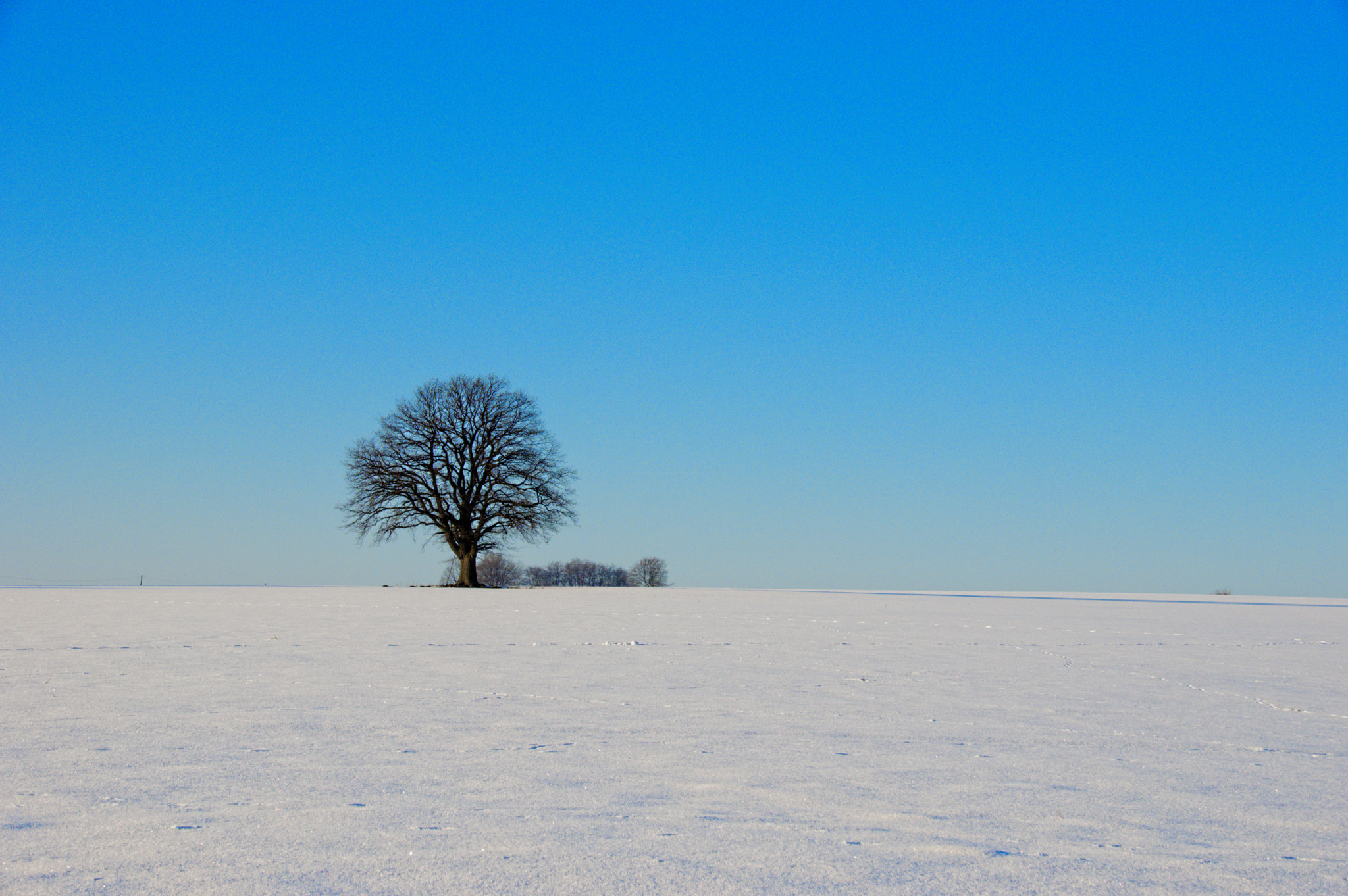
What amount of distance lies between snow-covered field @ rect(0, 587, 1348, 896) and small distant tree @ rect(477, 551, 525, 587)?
9051 cm

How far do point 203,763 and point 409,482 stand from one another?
33758 millimetres

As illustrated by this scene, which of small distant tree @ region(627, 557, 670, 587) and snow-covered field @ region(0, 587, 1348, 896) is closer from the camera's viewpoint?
snow-covered field @ region(0, 587, 1348, 896)

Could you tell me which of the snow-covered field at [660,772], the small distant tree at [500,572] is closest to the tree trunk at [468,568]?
the snow-covered field at [660,772]

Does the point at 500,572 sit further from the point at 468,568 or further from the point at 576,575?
the point at 468,568

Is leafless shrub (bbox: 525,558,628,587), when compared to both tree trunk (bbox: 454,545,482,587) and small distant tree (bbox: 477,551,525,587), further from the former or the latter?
tree trunk (bbox: 454,545,482,587)

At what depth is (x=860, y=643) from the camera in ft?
36.1

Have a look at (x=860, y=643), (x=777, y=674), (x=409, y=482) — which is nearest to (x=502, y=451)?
(x=409, y=482)

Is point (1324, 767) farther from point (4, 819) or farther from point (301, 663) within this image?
point (301, 663)

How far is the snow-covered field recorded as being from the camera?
9.73ft

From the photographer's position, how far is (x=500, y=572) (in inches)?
4021

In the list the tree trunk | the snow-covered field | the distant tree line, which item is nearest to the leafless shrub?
the distant tree line

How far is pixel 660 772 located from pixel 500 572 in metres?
101

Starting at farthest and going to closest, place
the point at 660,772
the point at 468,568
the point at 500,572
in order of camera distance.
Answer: the point at 500,572 → the point at 468,568 → the point at 660,772

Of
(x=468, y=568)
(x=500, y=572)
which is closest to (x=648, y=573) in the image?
(x=500, y=572)
